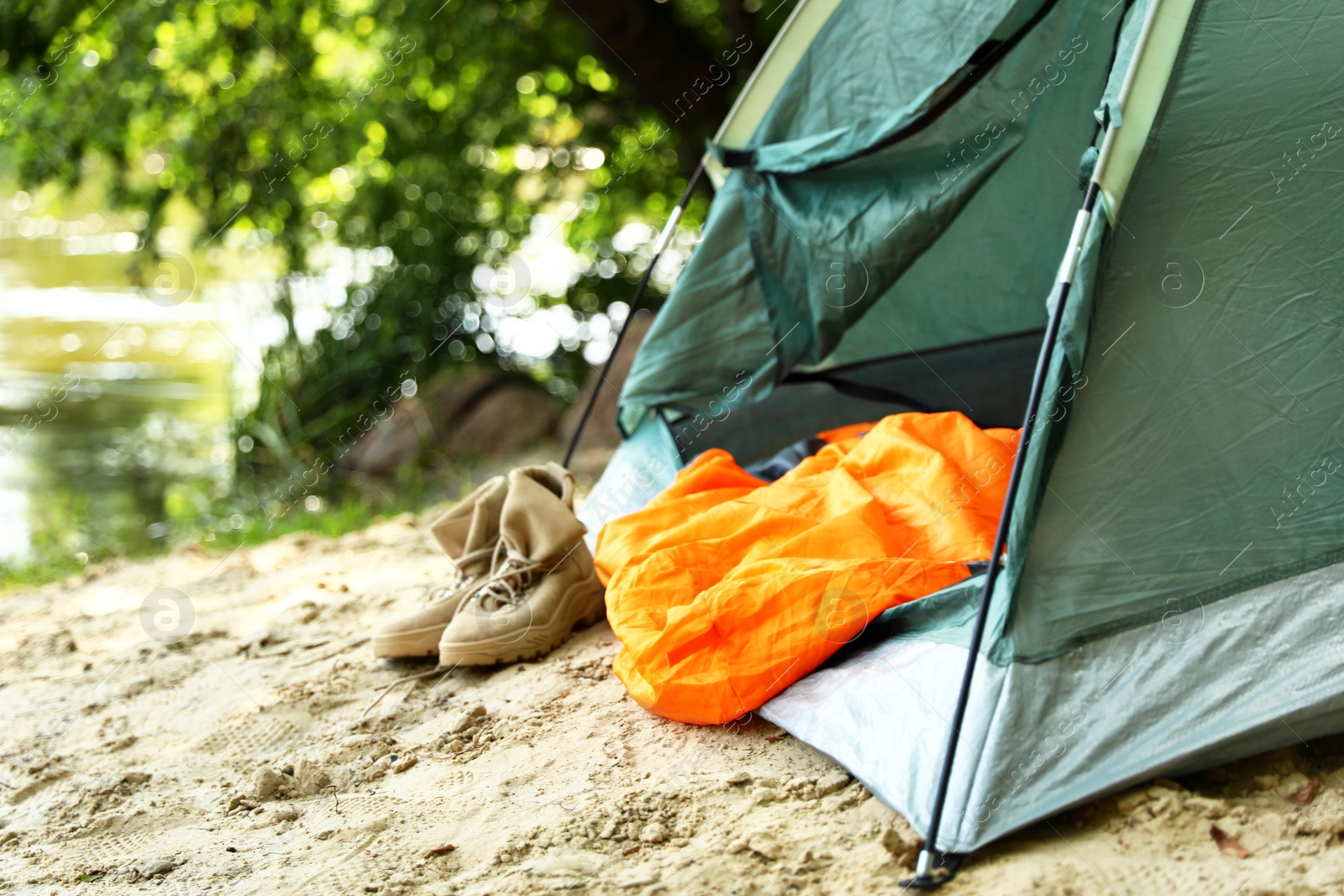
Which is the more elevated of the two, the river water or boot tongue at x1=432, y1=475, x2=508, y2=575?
the river water

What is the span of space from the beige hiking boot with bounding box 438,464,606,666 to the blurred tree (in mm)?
2848

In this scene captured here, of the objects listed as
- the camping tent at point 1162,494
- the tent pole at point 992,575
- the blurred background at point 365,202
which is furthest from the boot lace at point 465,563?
the blurred background at point 365,202

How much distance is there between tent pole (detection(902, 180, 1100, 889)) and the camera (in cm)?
151

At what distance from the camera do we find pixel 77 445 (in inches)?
242

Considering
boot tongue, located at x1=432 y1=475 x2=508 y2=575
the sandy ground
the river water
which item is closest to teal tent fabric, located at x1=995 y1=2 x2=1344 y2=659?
the sandy ground

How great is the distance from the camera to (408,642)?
2.42m

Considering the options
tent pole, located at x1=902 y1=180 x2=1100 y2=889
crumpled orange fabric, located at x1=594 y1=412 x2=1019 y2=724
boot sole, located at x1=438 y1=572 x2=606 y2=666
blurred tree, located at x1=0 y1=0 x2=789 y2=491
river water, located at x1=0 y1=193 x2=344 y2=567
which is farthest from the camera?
river water, located at x1=0 y1=193 x2=344 y2=567

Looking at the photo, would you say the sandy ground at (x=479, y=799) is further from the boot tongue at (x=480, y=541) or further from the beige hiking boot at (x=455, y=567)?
the boot tongue at (x=480, y=541)

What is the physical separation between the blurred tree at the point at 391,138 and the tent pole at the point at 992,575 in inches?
130

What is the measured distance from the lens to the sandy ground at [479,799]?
60.7 inches

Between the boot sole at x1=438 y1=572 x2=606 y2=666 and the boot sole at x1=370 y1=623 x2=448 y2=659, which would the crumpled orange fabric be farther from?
the boot sole at x1=370 y1=623 x2=448 y2=659

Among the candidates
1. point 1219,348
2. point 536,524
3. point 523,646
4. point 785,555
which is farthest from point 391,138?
point 1219,348

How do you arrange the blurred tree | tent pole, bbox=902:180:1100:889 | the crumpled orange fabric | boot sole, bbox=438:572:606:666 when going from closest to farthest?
tent pole, bbox=902:180:1100:889 < the crumpled orange fabric < boot sole, bbox=438:572:606:666 < the blurred tree

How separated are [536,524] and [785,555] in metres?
0.64
